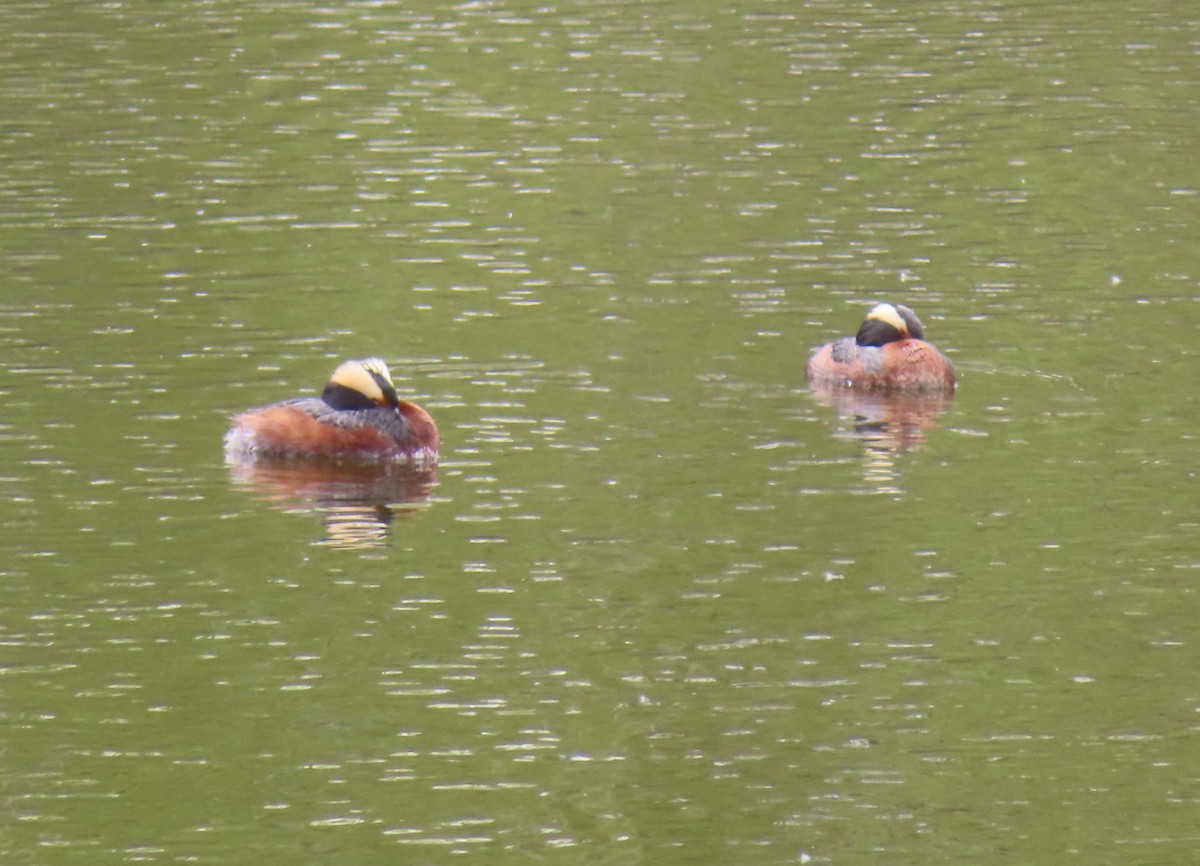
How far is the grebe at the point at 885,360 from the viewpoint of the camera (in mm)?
22438

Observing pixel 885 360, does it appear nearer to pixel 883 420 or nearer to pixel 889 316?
pixel 889 316

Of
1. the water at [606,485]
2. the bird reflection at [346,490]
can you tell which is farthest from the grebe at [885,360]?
the bird reflection at [346,490]

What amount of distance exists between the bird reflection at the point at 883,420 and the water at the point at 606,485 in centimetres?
12

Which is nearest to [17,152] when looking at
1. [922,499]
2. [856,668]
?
[922,499]

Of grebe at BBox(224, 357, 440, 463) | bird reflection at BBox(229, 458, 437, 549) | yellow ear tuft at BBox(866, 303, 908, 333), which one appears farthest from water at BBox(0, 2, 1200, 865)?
yellow ear tuft at BBox(866, 303, 908, 333)

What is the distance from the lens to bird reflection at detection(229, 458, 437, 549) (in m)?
18.5

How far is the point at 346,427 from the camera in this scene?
66.7ft

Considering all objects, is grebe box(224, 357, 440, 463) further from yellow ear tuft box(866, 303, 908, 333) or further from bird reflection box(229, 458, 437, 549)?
yellow ear tuft box(866, 303, 908, 333)

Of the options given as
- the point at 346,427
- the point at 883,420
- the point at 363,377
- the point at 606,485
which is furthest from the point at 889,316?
the point at 346,427

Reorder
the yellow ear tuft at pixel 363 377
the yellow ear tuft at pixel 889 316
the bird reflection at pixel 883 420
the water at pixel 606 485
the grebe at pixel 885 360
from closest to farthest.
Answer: the water at pixel 606 485, the bird reflection at pixel 883 420, the yellow ear tuft at pixel 363 377, the grebe at pixel 885 360, the yellow ear tuft at pixel 889 316

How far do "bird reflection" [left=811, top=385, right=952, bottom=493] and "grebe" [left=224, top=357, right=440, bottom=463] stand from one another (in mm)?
3553

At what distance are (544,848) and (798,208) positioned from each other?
58.3 ft

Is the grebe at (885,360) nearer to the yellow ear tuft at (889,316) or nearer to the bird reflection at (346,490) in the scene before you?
the yellow ear tuft at (889,316)

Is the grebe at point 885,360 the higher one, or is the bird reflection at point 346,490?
the grebe at point 885,360
